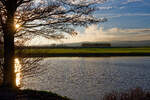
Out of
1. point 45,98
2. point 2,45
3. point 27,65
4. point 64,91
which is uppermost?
point 2,45

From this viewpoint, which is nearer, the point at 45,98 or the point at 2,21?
the point at 2,21

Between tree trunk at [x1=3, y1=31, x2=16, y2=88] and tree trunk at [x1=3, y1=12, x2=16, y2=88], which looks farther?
tree trunk at [x1=3, y1=31, x2=16, y2=88]

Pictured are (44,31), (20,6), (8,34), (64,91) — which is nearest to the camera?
(8,34)

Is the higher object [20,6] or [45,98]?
[20,6]

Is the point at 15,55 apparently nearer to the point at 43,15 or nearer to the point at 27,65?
the point at 27,65

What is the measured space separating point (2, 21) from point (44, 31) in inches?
76.0

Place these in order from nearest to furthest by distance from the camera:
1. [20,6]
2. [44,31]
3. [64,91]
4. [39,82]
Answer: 1. [44,31]
2. [20,6]
3. [64,91]
4. [39,82]

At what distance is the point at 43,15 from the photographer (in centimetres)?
891

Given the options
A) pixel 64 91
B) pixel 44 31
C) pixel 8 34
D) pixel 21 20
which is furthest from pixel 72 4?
pixel 64 91

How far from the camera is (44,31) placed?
30.0 feet

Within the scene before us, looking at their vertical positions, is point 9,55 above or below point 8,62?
above

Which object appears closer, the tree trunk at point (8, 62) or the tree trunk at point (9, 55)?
the tree trunk at point (9, 55)

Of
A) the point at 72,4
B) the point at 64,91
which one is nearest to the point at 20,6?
the point at 72,4

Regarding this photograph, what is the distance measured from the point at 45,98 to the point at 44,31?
3338mm
